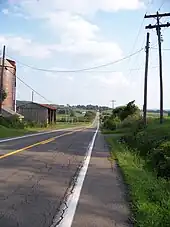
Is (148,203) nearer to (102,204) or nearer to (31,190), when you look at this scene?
(102,204)

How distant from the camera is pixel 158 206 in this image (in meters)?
7.82

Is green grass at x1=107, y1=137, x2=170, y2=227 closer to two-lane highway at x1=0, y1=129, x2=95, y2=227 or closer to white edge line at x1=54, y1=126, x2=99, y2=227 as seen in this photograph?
white edge line at x1=54, y1=126, x2=99, y2=227

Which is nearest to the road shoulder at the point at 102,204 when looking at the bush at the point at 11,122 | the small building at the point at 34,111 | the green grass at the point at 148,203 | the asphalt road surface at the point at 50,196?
the asphalt road surface at the point at 50,196

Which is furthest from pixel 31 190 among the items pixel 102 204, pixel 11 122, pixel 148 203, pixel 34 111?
pixel 34 111

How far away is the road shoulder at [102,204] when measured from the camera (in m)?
6.57

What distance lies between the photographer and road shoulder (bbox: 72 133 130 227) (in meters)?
6.57

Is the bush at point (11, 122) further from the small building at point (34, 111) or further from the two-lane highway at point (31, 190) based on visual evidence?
the small building at point (34, 111)

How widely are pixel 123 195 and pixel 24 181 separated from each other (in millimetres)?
2655

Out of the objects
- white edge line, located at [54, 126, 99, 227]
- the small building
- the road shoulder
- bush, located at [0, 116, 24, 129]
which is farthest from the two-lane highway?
the small building

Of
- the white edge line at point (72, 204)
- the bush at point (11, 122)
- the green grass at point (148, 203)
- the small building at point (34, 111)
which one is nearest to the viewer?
the white edge line at point (72, 204)

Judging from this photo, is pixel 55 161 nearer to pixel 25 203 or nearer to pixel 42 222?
pixel 25 203

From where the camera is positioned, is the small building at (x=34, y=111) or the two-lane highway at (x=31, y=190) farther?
the small building at (x=34, y=111)

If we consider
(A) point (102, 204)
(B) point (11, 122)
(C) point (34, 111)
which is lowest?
(A) point (102, 204)

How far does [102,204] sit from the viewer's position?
26.0 ft
